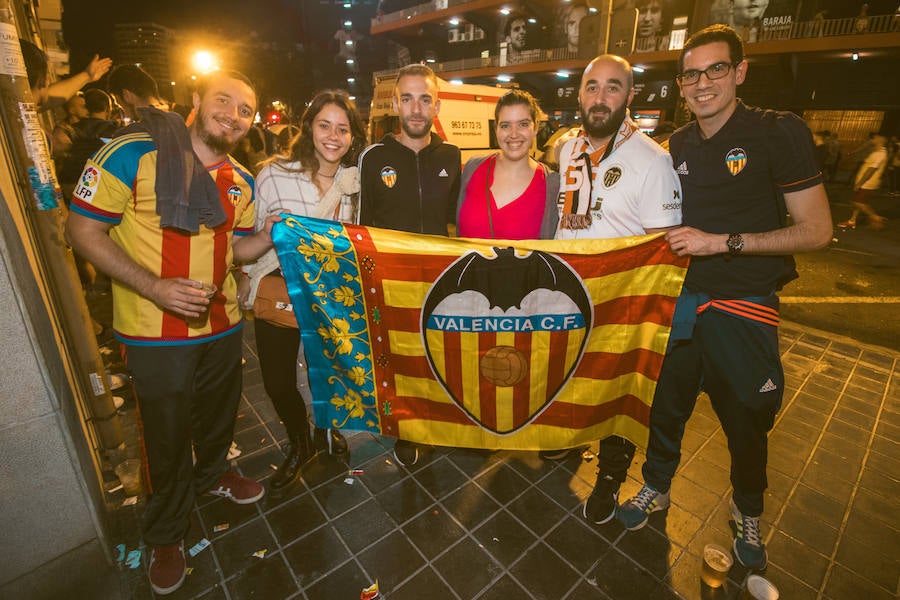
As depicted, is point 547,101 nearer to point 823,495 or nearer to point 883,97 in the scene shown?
point 883,97

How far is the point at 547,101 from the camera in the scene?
2672cm

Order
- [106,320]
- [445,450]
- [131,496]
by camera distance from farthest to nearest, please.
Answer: [106,320] → [445,450] → [131,496]

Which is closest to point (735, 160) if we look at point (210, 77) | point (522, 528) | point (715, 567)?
point (715, 567)

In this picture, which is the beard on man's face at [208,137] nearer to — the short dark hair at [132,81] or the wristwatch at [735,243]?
the wristwatch at [735,243]

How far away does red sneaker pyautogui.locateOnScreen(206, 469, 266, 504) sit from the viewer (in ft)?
9.84

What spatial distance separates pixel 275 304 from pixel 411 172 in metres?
1.31

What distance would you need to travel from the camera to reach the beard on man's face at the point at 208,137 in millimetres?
2403

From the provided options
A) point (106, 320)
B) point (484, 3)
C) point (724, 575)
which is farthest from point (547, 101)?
point (724, 575)

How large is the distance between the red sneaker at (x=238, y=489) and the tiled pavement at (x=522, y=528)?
6 centimetres

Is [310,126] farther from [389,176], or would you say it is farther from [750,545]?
[750,545]

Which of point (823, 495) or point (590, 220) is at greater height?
point (590, 220)

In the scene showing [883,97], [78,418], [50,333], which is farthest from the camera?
[883,97]

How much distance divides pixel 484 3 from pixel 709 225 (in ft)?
97.6

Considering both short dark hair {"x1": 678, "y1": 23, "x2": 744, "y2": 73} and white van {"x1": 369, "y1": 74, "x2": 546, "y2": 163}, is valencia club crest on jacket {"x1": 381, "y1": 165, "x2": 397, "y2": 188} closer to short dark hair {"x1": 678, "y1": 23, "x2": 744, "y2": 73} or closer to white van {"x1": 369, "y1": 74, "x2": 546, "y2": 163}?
short dark hair {"x1": 678, "y1": 23, "x2": 744, "y2": 73}
